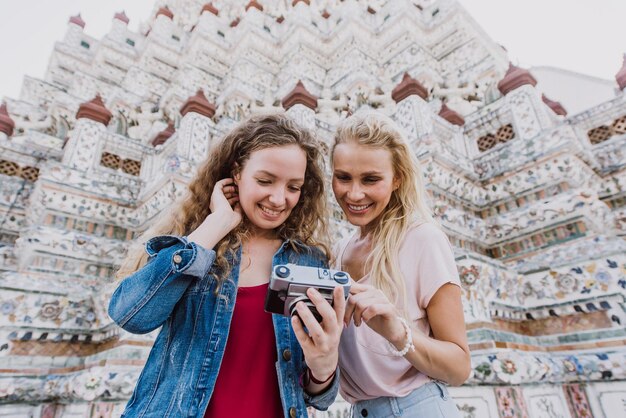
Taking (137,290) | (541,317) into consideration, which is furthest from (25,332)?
(541,317)

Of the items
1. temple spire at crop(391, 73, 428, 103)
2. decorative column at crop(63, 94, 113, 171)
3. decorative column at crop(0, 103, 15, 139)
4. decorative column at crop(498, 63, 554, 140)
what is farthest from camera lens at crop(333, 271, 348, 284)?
decorative column at crop(0, 103, 15, 139)

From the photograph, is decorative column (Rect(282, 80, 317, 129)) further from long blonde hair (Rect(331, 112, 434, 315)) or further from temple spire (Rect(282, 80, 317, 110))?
long blonde hair (Rect(331, 112, 434, 315))

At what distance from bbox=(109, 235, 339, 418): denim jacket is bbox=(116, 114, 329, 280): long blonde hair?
0.25m

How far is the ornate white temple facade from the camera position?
8.35 ft

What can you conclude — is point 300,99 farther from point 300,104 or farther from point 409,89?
point 409,89

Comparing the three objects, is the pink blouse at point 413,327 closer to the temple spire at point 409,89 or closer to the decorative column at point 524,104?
the decorative column at point 524,104

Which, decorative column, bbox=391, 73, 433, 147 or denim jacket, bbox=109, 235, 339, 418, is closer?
denim jacket, bbox=109, 235, 339, 418

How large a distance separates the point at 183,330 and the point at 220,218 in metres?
0.36

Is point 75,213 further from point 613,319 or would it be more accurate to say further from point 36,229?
point 613,319

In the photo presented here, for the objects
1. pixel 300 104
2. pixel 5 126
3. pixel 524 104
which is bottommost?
pixel 524 104

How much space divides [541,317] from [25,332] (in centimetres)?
425

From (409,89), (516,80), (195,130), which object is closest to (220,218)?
(195,130)

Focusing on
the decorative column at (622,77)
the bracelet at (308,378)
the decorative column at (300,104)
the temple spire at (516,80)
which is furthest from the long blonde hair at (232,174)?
the decorative column at (622,77)

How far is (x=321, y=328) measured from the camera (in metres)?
0.87
